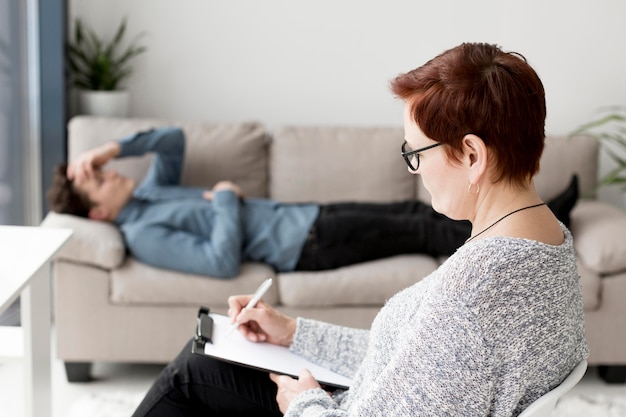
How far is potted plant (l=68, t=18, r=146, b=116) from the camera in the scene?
3.59m

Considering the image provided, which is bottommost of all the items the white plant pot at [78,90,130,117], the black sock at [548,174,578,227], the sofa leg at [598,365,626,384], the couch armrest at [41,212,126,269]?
the sofa leg at [598,365,626,384]

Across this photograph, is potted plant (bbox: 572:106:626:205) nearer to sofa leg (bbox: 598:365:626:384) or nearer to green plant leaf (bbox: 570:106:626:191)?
green plant leaf (bbox: 570:106:626:191)

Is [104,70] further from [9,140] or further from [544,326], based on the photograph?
[544,326]

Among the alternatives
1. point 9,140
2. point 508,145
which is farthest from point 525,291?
point 9,140

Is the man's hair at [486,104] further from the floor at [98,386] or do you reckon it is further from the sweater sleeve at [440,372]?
the floor at [98,386]

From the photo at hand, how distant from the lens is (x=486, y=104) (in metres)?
1.27

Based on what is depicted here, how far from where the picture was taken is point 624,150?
3883 millimetres

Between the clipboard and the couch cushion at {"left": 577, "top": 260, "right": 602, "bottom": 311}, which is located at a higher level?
the clipboard

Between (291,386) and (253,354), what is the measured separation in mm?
158

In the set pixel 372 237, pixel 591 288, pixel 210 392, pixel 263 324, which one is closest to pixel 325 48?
pixel 372 237

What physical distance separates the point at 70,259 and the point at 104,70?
1.02 meters

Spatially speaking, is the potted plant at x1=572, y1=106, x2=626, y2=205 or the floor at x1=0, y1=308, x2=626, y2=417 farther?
the potted plant at x1=572, y1=106, x2=626, y2=205

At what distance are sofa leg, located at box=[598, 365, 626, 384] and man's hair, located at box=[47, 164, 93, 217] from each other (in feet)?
6.21

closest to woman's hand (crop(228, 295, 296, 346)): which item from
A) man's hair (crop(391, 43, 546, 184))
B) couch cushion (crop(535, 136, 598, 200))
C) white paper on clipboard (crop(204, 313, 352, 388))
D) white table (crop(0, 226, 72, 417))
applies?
white paper on clipboard (crop(204, 313, 352, 388))
